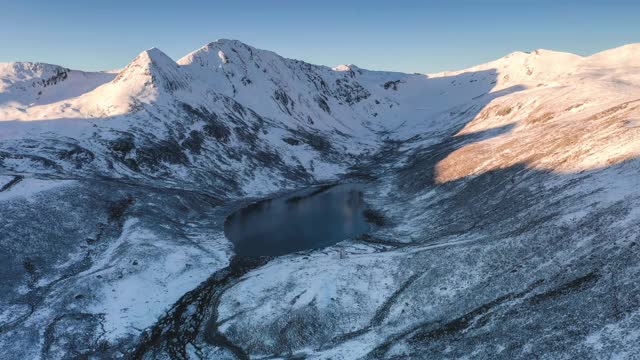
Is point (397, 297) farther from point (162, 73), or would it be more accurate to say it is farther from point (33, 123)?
point (162, 73)

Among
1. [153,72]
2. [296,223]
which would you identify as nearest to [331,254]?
[296,223]

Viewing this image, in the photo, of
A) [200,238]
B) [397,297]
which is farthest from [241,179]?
[397,297]

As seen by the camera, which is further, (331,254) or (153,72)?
(153,72)

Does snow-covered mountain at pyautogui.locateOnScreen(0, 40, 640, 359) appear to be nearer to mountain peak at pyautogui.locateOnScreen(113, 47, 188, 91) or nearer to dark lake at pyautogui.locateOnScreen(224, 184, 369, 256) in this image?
dark lake at pyautogui.locateOnScreen(224, 184, 369, 256)

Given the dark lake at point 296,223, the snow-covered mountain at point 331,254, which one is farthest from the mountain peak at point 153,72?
the dark lake at point 296,223

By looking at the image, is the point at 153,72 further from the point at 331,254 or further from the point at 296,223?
the point at 331,254

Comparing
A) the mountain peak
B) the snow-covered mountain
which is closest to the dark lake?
the snow-covered mountain

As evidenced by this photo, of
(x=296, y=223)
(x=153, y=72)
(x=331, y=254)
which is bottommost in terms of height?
(x=331, y=254)

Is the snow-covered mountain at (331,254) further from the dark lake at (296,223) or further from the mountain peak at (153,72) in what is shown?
the mountain peak at (153,72)
